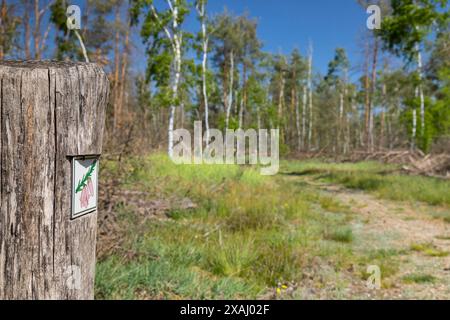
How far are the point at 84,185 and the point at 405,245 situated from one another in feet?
16.2

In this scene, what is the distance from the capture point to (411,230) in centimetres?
561

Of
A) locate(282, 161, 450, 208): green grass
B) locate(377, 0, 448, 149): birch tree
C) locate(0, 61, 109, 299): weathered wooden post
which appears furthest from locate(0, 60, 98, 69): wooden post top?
locate(377, 0, 448, 149): birch tree

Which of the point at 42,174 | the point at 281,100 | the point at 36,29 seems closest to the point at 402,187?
the point at 42,174

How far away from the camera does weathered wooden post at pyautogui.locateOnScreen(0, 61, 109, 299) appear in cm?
82

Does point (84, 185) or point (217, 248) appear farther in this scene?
point (217, 248)

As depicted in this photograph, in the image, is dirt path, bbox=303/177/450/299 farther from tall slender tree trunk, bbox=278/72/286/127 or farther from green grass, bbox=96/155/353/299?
tall slender tree trunk, bbox=278/72/286/127

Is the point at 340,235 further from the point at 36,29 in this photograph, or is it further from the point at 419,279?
the point at 36,29

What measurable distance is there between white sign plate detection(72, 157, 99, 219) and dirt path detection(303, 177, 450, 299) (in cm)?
288

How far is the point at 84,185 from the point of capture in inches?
36.9

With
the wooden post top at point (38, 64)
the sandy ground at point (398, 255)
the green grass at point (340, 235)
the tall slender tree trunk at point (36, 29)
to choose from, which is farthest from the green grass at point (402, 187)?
the tall slender tree trunk at point (36, 29)

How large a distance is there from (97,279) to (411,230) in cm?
512

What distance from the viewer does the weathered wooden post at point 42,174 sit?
824 mm
